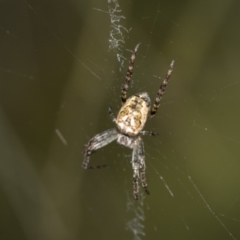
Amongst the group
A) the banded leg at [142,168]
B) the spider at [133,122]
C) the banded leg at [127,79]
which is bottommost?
the banded leg at [142,168]

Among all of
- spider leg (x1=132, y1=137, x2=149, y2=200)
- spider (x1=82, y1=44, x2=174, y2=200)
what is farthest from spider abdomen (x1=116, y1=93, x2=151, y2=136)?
spider leg (x1=132, y1=137, x2=149, y2=200)

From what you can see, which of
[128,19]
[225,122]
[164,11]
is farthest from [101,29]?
[225,122]

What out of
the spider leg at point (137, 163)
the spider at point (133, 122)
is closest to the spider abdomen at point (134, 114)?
the spider at point (133, 122)

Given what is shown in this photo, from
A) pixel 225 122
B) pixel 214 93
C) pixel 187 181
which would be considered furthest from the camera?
pixel 187 181

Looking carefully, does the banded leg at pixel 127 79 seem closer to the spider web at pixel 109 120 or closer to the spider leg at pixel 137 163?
the spider web at pixel 109 120

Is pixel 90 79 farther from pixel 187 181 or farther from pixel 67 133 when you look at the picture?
pixel 187 181

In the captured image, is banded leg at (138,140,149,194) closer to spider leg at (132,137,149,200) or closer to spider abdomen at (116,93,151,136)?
spider leg at (132,137,149,200)
